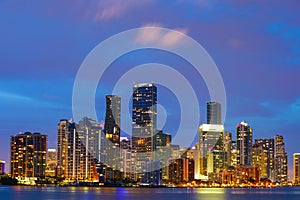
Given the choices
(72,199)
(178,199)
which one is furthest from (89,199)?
(178,199)

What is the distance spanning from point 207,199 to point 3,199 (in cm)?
3793

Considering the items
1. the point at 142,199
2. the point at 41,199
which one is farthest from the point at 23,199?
the point at 142,199

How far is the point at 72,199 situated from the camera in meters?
106

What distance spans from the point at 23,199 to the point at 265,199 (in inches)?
1909

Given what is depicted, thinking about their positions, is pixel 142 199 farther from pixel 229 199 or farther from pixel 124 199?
pixel 229 199

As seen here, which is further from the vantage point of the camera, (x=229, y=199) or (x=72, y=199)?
(x=229, y=199)

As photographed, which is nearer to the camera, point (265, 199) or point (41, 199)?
point (41, 199)

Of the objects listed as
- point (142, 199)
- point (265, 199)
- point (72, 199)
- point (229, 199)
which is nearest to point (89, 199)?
point (72, 199)

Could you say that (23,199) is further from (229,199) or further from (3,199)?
(229,199)

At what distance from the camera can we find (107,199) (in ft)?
350

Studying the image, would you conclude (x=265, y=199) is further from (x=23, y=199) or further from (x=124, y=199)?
(x=23, y=199)

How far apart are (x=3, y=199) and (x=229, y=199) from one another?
4240 cm

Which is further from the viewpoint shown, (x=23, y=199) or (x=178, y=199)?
(x=178, y=199)

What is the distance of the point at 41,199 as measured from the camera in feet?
347
